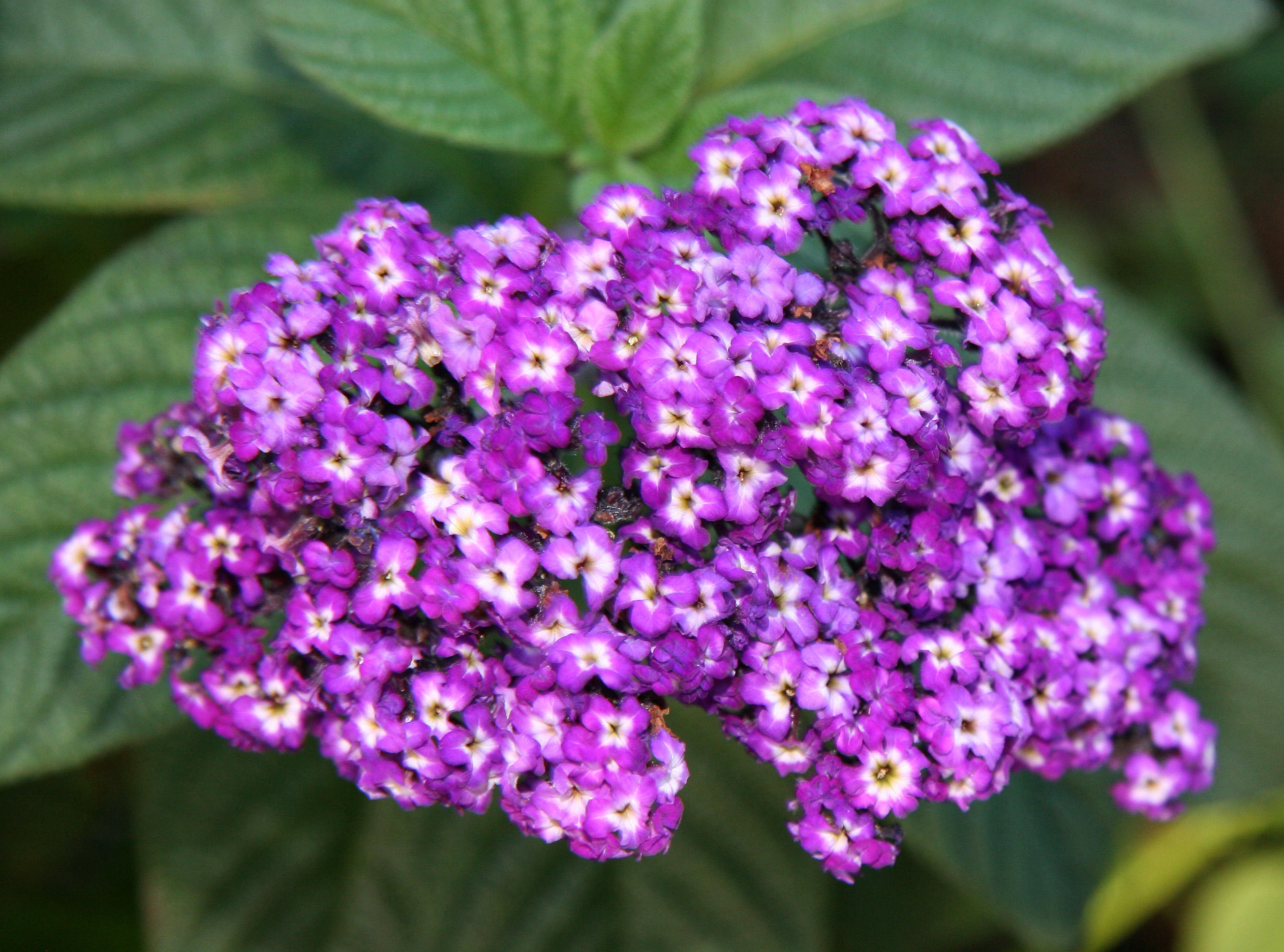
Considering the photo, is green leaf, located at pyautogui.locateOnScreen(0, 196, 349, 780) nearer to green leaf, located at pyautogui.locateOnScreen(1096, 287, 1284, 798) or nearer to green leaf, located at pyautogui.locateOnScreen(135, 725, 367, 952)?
green leaf, located at pyautogui.locateOnScreen(135, 725, 367, 952)

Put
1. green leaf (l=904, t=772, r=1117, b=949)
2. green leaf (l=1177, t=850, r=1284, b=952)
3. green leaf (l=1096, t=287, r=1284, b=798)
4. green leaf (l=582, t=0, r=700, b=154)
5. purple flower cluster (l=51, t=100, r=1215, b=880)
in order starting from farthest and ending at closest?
green leaf (l=1177, t=850, r=1284, b=952) → green leaf (l=1096, t=287, r=1284, b=798) → green leaf (l=904, t=772, r=1117, b=949) → green leaf (l=582, t=0, r=700, b=154) → purple flower cluster (l=51, t=100, r=1215, b=880)

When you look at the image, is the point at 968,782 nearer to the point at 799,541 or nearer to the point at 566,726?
the point at 799,541

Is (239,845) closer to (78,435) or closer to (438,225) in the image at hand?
(78,435)

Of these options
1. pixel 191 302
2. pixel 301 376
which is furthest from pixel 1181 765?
pixel 191 302

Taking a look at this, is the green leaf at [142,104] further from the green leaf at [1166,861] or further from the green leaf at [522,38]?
the green leaf at [1166,861]

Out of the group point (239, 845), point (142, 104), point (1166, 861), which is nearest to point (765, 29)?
point (142, 104)

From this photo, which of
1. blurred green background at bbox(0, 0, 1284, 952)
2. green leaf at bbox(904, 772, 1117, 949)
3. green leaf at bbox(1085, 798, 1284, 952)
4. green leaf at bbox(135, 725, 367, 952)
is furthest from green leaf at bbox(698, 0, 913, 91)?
green leaf at bbox(1085, 798, 1284, 952)

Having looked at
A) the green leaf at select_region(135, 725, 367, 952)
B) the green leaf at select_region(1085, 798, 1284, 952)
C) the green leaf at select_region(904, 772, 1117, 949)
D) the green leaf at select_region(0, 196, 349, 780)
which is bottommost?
the green leaf at select_region(1085, 798, 1284, 952)
